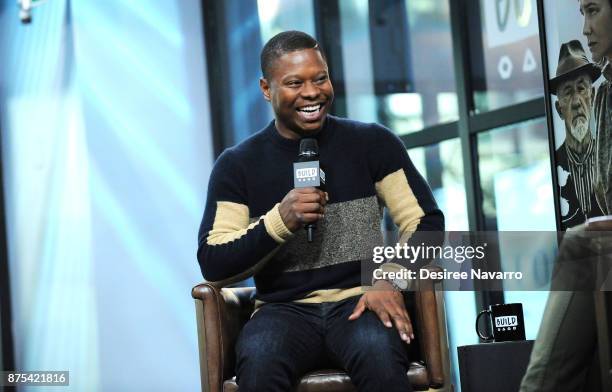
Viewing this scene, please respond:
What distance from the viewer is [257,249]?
98.9 inches

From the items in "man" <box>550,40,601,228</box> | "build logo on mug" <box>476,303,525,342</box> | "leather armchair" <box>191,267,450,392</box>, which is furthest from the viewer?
"man" <box>550,40,601,228</box>

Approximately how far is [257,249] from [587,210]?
124 centimetres

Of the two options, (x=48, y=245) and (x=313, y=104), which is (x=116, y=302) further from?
(x=313, y=104)

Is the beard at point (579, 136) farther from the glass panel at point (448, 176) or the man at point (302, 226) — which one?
the glass panel at point (448, 176)

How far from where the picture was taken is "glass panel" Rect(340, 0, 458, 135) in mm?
4770

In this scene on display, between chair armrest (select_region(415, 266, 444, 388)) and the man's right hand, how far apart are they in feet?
1.12

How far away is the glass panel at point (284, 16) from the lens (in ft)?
18.5

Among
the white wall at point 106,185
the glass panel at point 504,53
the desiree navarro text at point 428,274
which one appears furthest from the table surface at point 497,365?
the white wall at point 106,185

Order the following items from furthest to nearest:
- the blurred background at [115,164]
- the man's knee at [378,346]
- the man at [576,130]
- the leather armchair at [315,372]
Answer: the blurred background at [115,164] → the man at [576,130] → the leather armchair at [315,372] → the man's knee at [378,346]

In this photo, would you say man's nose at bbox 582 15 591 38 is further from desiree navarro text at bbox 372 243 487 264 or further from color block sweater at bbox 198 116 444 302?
desiree navarro text at bbox 372 243 487 264

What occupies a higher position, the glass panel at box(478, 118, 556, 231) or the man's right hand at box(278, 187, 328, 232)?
the glass panel at box(478, 118, 556, 231)

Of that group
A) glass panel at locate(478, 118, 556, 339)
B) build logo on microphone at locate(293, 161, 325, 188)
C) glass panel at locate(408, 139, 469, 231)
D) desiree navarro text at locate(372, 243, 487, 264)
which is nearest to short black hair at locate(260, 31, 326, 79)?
build logo on microphone at locate(293, 161, 325, 188)

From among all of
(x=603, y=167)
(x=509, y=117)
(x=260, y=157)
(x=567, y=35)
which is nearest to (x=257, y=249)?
(x=260, y=157)

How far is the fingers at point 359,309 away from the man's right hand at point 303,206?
246 mm
